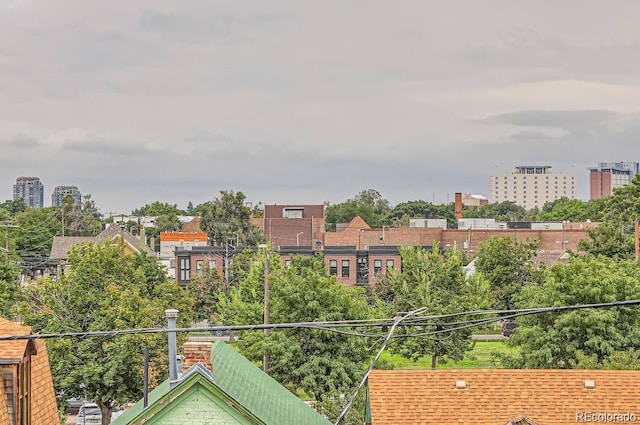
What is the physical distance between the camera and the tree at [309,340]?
4356 centimetres

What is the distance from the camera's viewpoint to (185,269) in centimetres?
11269

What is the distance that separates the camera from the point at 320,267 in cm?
5338

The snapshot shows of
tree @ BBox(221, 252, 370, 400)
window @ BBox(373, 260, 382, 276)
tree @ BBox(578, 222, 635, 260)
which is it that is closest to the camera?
tree @ BBox(221, 252, 370, 400)

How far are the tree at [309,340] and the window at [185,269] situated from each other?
6183cm

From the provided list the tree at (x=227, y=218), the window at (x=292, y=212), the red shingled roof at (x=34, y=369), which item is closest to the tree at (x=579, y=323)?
the red shingled roof at (x=34, y=369)

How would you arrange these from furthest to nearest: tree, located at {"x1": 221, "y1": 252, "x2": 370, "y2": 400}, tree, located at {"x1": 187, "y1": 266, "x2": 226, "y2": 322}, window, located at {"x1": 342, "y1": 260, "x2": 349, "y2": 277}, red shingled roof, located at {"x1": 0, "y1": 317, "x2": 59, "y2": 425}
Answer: window, located at {"x1": 342, "y1": 260, "x2": 349, "y2": 277}
tree, located at {"x1": 187, "y1": 266, "x2": 226, "y2": 322}
tree, located at {"x1": 221, "y1": 252, "x2": 370, "y2": 400}
red shingled roof, located at {"x1": 0, "y1": 317, "x2": 59, "y2": 425}

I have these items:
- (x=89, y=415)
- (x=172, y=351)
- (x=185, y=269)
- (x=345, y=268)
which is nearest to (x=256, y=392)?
(x=172, y=351)

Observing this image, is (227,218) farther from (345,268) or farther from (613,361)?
(613,361)

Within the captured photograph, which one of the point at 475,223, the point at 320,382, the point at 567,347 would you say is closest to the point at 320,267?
the point at 320,382

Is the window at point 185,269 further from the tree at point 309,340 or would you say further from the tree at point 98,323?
the tree at point 98,323

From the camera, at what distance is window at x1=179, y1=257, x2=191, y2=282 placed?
112312 mm

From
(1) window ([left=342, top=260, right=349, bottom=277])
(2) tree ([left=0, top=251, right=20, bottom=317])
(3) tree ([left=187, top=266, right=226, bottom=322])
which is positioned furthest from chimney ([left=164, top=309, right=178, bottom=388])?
(1) window ([left=342, top=260, right=349, bottom=277])

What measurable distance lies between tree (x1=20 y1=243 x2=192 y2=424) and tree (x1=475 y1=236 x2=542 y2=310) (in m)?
34.8

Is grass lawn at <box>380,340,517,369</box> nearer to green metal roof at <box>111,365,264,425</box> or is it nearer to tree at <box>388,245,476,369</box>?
tree at <box>388,245,476,369</box>
